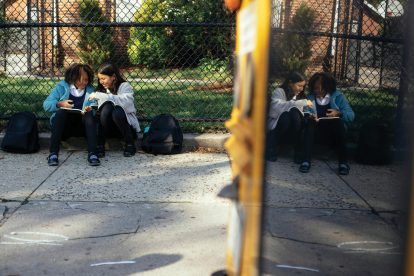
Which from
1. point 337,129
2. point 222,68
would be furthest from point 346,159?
point 222,68

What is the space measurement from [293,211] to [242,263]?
0.19 metres

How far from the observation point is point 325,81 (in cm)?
135

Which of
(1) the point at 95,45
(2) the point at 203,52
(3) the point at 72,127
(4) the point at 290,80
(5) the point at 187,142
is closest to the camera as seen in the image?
(4) the point at 290,80

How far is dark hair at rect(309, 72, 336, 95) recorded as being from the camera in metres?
1.31

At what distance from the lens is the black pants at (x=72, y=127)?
17.6ft

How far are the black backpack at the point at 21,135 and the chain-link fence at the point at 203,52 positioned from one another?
3.00ft

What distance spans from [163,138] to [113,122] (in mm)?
493

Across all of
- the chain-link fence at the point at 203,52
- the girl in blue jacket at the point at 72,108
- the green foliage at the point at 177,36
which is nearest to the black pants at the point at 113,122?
the girl in blue jacket at the point at 72,108

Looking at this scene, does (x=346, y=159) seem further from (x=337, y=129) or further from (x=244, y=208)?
(x=244, y=208)

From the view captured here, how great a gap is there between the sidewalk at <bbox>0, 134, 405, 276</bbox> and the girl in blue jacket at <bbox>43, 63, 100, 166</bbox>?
209 millimetres

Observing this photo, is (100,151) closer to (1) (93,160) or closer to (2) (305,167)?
(1) (93,160)

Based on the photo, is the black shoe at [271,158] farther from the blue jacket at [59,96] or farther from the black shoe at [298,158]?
the blue jacket at [59,96]

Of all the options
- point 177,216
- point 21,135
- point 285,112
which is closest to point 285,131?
point 285,112

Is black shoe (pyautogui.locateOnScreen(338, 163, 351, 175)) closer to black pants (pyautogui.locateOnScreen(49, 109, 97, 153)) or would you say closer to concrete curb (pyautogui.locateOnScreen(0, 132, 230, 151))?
black pants (pyautogui.locateOnScreen(49, 109, 97, 153))
